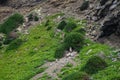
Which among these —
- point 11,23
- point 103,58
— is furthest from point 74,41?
point 11,23

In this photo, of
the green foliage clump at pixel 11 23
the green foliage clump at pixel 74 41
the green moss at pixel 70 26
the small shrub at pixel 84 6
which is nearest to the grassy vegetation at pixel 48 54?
the green foliage clump at pixel 74 41

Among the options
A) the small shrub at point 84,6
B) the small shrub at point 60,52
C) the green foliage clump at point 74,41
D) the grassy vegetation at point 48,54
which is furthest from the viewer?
the small shrub at point 84,6

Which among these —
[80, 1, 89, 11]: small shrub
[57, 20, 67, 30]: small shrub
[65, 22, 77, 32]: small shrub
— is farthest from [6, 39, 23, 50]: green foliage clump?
[80, 1, 89, 11]: small shrub

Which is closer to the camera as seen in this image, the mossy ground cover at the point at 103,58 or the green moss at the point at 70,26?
the mossy ground cover at the point at 103,58

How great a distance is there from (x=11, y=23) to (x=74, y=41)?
68.3 ft

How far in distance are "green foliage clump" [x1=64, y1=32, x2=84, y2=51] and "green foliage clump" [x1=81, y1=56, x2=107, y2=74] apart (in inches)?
288

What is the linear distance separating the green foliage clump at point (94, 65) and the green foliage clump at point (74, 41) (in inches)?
288

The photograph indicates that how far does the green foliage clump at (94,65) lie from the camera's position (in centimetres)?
2673

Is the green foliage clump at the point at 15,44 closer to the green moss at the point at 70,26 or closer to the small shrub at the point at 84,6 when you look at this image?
the green moss at the point at 70,26

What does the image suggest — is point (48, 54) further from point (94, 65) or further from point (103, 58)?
point (94, 65)

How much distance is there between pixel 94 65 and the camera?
88.5 feet

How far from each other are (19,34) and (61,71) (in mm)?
20200

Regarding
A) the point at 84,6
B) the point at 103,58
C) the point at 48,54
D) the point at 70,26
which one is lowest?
the point at 103,58

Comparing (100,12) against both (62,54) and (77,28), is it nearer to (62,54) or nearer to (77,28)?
(77,28)
